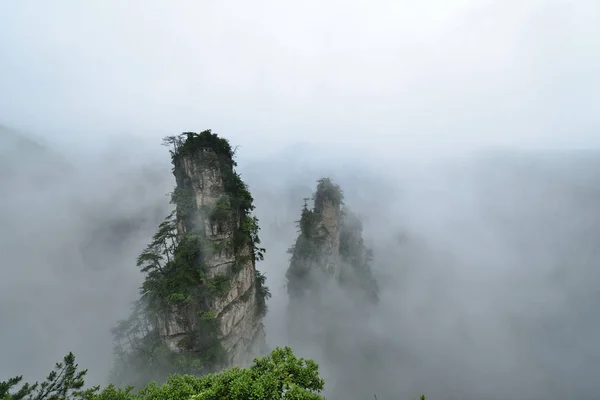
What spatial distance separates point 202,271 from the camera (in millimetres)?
24578

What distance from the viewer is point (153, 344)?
2681 centimetres

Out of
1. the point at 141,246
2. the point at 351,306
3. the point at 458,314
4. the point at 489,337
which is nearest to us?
the point at 351,306

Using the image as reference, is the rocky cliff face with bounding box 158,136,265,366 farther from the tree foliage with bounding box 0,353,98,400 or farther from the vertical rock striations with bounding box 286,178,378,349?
the vertical rock striations with bounding box 286,178,378,349

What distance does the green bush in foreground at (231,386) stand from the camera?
11430 millimetres

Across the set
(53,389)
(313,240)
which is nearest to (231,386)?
(53,389)

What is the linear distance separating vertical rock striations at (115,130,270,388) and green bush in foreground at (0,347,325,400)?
965 centimetres

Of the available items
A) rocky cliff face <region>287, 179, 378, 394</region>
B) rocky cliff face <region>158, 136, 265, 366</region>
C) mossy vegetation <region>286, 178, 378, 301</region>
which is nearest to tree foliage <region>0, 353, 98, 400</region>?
rocky cliff face <region>158, 136, 265, 366</region>

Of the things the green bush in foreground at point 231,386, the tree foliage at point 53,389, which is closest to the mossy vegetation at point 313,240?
the green bush in foreground at point 231,386

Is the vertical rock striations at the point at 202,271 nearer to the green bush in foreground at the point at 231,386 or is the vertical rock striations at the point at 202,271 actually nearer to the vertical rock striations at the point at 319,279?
the green bush in foreground at the point at 231,386

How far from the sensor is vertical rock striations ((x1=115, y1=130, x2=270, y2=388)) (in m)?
23.9

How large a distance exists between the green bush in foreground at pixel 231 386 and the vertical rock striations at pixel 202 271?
965cm

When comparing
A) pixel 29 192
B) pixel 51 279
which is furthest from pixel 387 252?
pixel 29 192

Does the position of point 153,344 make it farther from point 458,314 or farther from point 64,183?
point 64,183

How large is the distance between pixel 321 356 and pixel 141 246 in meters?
86.8
